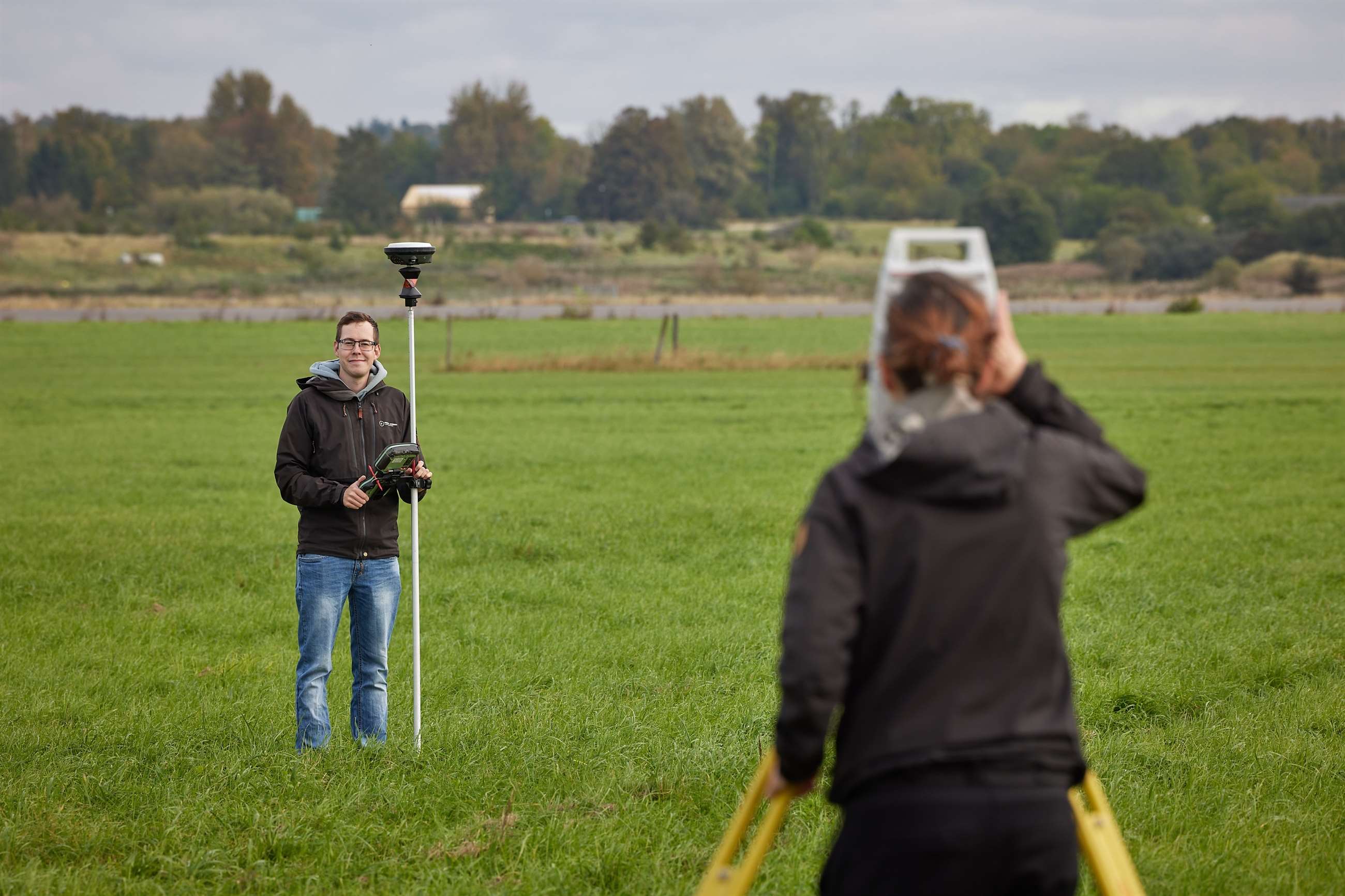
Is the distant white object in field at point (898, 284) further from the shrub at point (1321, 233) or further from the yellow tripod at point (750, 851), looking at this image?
the shrub at point (1321, 233)

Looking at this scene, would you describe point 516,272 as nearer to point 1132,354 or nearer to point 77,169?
point 1132,354

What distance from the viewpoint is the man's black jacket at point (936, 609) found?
2816mm

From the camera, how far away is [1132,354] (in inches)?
1745

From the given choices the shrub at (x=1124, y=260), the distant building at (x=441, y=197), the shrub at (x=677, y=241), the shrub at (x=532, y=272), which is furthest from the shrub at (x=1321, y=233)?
the distant building at (x=441, y=197)

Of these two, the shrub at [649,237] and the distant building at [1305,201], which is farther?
the distant building at [1305,201]

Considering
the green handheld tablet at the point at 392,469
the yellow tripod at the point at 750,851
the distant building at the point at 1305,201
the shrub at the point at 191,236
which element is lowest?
the yellow tripod at the point at 750,851

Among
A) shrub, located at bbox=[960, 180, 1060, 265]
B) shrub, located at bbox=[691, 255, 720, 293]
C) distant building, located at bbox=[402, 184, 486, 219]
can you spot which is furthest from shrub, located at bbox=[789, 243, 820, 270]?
distant building, located at bbox=[402, 184, 486, 219]

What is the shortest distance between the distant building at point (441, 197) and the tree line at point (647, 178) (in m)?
2.59

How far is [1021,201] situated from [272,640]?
129 m

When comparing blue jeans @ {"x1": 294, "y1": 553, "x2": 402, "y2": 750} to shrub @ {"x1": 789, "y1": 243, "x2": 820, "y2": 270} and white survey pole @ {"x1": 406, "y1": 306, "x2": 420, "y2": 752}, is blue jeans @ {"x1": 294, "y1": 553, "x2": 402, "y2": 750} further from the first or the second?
shrub @ {"x1": 789, "y1": 243, "x2": 820, "y2": 270}

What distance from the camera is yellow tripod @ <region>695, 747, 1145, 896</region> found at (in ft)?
10.3

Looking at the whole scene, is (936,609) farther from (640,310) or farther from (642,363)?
(640,310)

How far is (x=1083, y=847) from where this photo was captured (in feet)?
10.4

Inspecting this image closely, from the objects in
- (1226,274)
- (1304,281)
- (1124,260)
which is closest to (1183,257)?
(1124,260)
